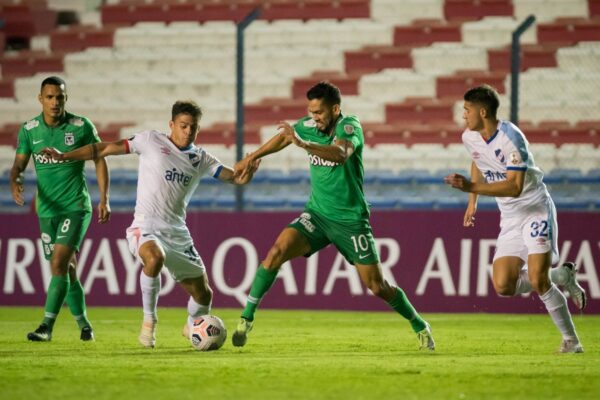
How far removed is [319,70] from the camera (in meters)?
20.2

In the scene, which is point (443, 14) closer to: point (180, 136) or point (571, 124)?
point (571, 124)

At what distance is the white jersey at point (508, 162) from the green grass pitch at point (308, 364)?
1099 millimetres

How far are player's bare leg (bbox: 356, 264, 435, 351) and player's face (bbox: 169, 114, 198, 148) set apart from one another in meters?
1.63

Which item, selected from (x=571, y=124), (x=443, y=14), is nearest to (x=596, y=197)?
(x=571, y=124)

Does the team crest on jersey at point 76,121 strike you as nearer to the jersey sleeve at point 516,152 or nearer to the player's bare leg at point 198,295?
the player's bare leg at point 198,295

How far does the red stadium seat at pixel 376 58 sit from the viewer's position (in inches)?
786

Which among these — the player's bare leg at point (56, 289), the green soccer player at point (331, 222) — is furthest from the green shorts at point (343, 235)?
the player's bare leg at point (56, 289)

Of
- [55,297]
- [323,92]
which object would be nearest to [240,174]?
[323,92]

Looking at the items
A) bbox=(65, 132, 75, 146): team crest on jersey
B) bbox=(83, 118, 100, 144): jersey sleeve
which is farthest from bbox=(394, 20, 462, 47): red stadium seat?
bbox=(65, 132, 75, 146): team crest on jersey

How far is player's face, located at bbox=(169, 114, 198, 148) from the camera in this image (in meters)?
9.38

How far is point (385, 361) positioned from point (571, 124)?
395 inches

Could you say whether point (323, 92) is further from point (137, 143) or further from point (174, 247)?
point (174, 247)

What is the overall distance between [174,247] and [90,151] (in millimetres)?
998

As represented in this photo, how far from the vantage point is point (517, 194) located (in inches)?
340
